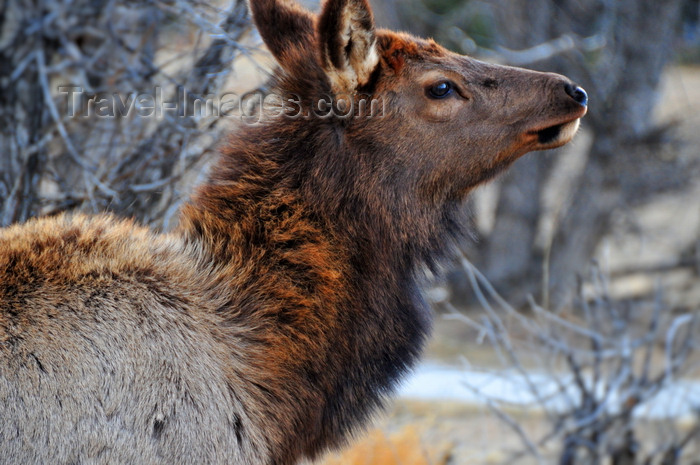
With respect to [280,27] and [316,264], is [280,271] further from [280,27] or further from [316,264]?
[280,27]

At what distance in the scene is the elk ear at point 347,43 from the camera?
3.39 metres

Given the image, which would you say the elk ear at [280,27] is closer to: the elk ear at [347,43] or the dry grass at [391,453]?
the elk ear at [347,43]

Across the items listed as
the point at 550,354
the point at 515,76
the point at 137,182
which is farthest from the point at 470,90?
the point at 550,354

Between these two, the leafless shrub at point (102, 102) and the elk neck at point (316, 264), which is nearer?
the elk neck at point (316, 264)

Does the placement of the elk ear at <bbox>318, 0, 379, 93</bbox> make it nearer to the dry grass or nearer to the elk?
the elk

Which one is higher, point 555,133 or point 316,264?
point 555,133

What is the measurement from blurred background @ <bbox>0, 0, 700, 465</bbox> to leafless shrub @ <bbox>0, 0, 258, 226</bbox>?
19 millimetres

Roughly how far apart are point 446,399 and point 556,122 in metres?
4.95

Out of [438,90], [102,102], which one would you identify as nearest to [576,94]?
[438,90]

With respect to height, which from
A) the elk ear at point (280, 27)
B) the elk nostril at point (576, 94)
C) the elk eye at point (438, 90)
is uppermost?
the elk nostril at point (576, 94)

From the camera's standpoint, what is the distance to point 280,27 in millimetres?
3840

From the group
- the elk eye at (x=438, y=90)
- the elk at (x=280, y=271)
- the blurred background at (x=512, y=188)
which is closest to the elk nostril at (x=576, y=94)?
the elk at (x=280, y=271)

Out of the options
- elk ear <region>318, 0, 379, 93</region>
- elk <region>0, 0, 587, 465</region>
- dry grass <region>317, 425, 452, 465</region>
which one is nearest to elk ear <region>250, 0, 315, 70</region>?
elk <region>0, 0, 587, 465</region>

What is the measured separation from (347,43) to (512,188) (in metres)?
8.11
